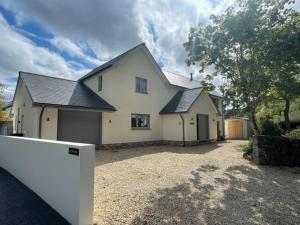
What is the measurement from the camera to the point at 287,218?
3832 mm

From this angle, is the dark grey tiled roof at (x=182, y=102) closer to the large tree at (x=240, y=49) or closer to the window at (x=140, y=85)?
the window at (x=140, y=85)

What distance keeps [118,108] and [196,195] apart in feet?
35.8

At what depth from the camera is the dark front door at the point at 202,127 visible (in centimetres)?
1794

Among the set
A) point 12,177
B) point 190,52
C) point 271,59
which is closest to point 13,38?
point 12,177

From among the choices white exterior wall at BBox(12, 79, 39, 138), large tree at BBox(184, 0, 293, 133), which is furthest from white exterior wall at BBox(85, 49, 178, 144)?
large tree at BBox(184, 0, 293, 133)

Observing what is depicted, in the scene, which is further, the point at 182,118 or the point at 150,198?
the point at 182,118

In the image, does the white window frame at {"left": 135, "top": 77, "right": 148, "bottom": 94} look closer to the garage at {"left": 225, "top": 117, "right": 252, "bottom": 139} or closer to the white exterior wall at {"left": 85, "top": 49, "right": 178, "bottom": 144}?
the white exterior wall at {"left": 85, "top": 49, "right": 178, "bottom": 144}

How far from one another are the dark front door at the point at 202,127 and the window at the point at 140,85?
5672 mm

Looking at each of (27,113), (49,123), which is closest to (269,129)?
(49,123)

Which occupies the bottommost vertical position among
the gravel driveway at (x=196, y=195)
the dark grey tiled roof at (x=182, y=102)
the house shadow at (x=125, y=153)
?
the house shadow at (x=125, y=153)

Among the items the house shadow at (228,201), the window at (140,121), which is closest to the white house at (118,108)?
the window at (140,121)

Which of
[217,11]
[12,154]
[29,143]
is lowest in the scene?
[12,154]

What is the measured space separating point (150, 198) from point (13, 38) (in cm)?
1606

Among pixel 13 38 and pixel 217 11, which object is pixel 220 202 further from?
pixel 13 38
